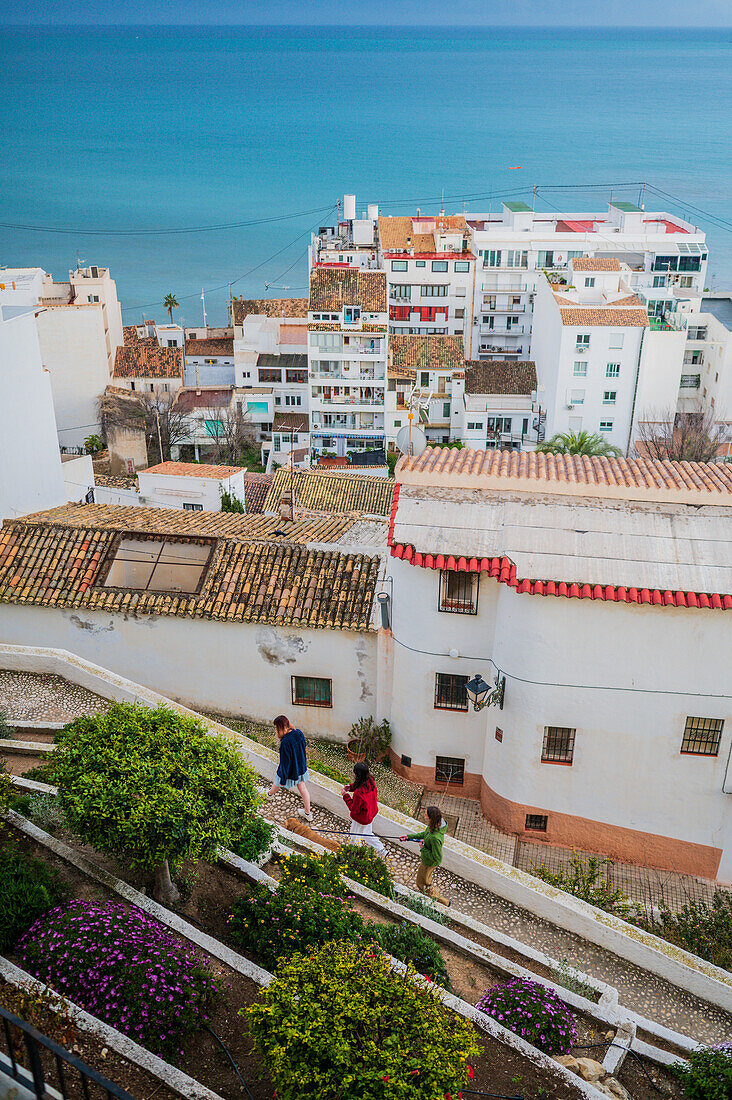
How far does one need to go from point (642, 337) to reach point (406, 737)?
43.0 m

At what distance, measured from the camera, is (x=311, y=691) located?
17625 millimetres

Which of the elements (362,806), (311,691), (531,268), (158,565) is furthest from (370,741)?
(531,268)

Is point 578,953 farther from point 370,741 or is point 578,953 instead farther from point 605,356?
point 605,356

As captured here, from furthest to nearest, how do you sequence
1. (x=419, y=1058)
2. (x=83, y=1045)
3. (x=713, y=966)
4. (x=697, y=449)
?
(x=697, y=449)
(x=713, y=966)
(x=83, y=1045)
(x=419, y=1058)

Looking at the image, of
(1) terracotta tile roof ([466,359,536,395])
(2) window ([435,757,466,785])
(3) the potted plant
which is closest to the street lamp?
(2) window ([435,757,466,785])

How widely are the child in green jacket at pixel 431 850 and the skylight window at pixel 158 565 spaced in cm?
797

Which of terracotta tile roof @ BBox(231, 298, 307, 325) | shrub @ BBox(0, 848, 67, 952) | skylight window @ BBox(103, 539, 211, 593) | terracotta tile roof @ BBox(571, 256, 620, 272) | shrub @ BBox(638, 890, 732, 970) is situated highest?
terracotta tile roof @ BBox(571, 256, 620, 272)

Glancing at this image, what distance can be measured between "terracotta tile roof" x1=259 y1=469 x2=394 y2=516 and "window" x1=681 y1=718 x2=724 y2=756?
916 inches

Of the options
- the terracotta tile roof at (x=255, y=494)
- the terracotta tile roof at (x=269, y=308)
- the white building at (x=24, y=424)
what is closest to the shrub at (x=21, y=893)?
the white building at (x=24, y=424)

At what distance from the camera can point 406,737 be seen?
16797mm

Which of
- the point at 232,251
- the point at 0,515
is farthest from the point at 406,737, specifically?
the point at 232,251

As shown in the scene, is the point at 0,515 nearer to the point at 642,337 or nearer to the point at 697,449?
the point at 697,449

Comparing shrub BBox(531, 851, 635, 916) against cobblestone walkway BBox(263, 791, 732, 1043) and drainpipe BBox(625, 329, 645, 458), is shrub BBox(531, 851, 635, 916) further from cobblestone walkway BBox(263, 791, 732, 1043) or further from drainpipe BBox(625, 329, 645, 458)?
drainpipe BBox(625, 329, 645, 458)

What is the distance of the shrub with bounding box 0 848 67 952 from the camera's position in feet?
29.9
